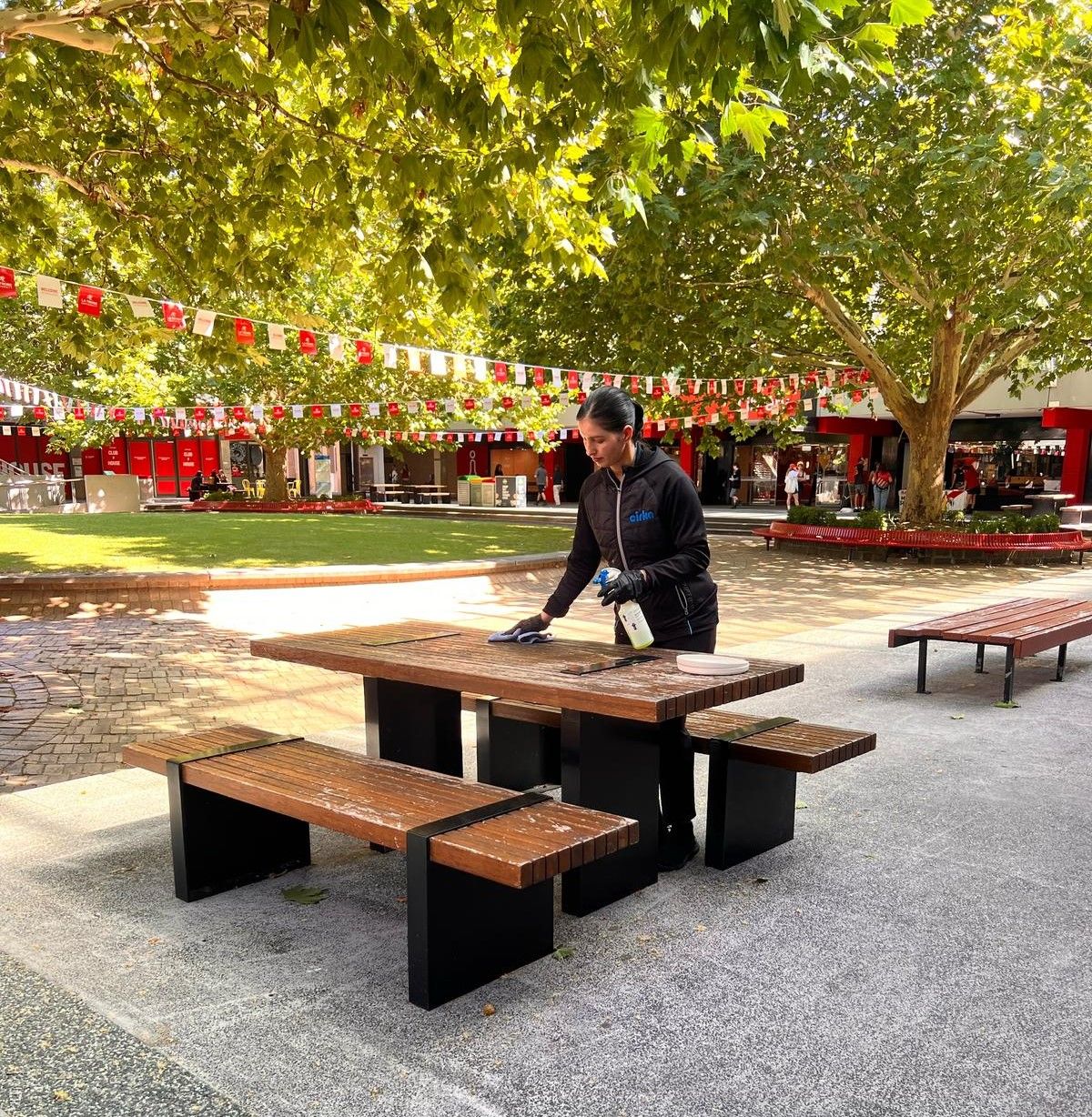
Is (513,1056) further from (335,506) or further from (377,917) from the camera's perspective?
(335,506)

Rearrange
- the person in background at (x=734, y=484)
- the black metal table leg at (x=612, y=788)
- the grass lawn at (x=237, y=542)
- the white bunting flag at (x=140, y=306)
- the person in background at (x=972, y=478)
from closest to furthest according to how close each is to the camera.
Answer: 1. the black metal table leg at (x=612, y=788)
2. the white bunting flag at (x=140, y=306)
3. the grass lawn at (x=237, y=542)
4. the person in background at (x=972, y=478)
5. the person in background at (x=734, y=484)

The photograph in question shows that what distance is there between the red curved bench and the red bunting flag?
12.8 metres

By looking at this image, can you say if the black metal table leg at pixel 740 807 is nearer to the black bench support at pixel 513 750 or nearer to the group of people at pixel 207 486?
the black bench support at pixel 513 750

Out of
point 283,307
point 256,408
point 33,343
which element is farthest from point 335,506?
point 283,307

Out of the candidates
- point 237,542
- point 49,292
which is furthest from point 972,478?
point 49,292

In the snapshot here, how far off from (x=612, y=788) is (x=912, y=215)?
11.9 m

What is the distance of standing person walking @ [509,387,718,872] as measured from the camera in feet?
12.3

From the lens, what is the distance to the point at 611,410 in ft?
12.1

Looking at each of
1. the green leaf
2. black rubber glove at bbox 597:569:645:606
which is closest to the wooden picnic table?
black rubber glove at bbox 597:569:645:606

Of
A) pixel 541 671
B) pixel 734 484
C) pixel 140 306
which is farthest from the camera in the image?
pixel 734 484

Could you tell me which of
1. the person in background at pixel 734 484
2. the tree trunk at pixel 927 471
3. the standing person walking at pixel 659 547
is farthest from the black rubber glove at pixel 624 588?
the person in background at pixel 734 484

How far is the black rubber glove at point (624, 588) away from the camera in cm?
360

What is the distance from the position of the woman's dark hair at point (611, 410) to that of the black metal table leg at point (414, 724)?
143 cm

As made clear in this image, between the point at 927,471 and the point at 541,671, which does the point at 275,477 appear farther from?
the point at 541,671
